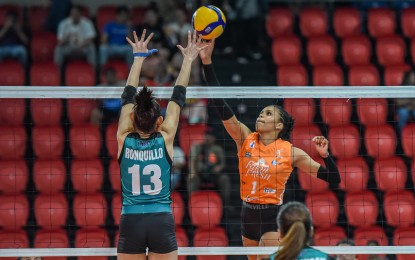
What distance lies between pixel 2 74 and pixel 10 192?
2739mm

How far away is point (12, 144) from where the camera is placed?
14125 mm

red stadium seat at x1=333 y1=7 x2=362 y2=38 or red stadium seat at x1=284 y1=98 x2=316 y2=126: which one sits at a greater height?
red stadium seat at x1=333 y1=7 x2=362 y2=38

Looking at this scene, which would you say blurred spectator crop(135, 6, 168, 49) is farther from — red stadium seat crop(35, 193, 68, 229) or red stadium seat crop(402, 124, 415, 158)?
red stadium seat crop(402, 124, 415, 158)

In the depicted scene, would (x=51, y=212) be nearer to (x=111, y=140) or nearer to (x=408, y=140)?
(x=111, y=140)

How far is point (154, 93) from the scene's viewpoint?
29.8 feet

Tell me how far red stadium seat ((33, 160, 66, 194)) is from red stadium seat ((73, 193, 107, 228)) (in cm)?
40

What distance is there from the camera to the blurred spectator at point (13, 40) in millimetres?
16109

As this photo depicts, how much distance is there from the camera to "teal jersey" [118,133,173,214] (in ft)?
26.0

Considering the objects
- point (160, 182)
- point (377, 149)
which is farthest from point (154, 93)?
point (377, 149)

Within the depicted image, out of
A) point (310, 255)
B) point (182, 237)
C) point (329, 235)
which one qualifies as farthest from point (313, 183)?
point (310, 255)

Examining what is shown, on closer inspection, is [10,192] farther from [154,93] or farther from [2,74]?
[154,93]

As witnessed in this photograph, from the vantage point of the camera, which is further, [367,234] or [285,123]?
[367,234]

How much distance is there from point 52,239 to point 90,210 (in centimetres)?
89

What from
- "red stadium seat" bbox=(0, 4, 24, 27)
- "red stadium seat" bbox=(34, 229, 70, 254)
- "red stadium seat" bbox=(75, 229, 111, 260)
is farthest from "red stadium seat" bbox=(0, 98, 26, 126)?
"red stadium seat" bbox=(0, 4, 24, 27)
